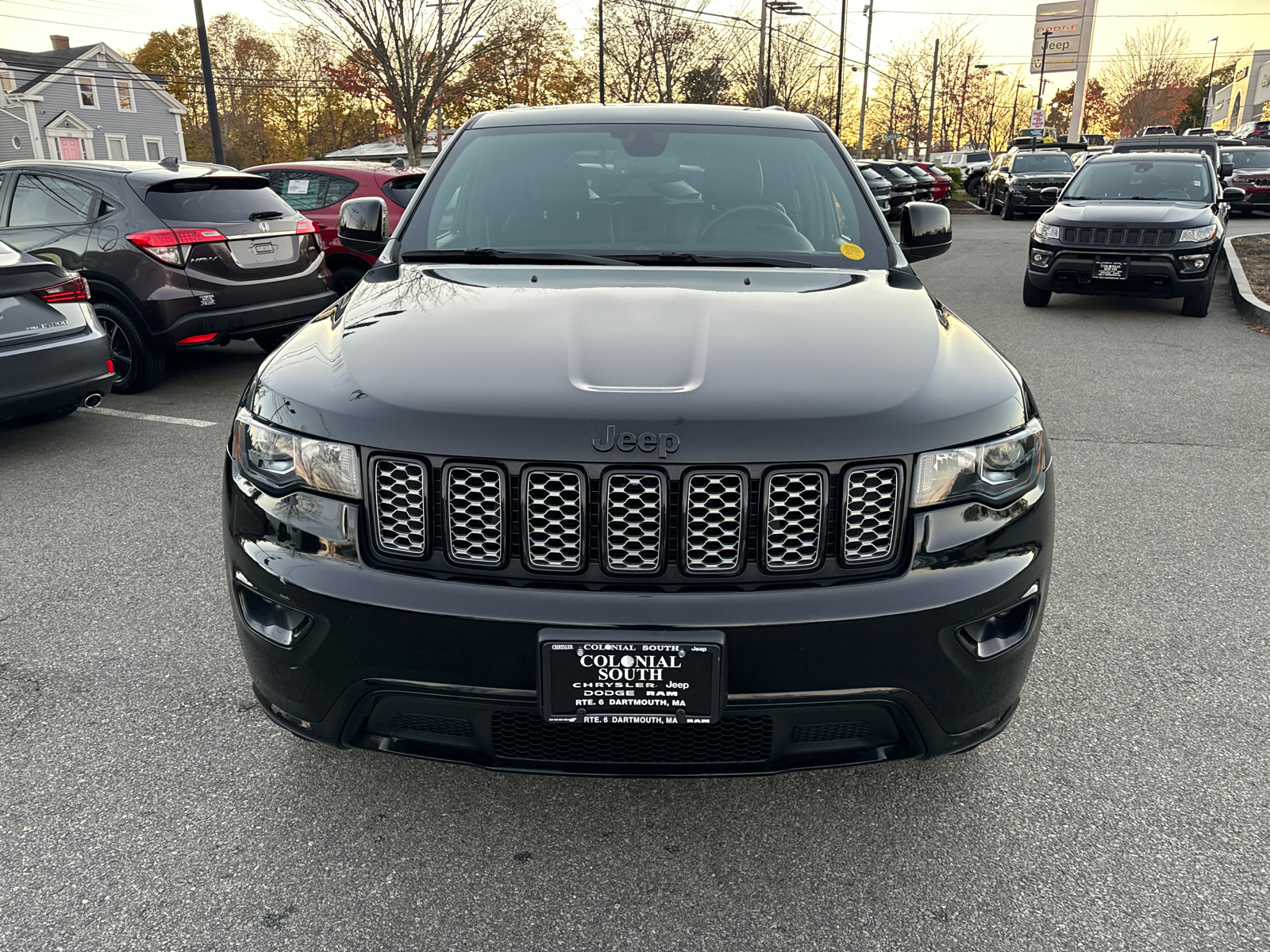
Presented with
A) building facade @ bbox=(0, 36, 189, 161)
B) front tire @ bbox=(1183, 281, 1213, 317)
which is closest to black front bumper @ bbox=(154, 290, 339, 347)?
front tire @ bbox=(1183, 281, 1213, 317)

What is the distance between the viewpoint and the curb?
1007 centimetres

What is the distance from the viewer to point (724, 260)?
305 centimetres

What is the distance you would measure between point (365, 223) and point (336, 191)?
6.75 m

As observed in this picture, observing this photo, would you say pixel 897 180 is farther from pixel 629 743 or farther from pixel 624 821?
pixel 629 743

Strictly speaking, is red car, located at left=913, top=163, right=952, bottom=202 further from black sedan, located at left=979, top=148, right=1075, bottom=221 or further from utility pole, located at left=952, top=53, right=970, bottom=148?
utility pole, located at left=952, top=53, right=970, bottom=148

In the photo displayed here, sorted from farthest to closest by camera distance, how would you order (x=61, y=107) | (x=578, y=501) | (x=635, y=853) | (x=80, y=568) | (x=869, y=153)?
(x=869, y=153), (x=61, y=107), (x=80, y=568), (x=635, y=853), (x=578, y=501)

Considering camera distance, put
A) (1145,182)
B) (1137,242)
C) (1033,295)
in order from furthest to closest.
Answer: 1. (1145,182)
2. (1033,295)
3. (1137,242)

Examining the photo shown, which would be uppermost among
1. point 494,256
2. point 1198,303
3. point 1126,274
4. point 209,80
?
point 209,80

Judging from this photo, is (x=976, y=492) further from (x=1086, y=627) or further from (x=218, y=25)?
(x=218, y=25)

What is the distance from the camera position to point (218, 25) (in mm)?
76625

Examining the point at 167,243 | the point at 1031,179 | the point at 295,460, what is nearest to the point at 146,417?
the point at 167,243

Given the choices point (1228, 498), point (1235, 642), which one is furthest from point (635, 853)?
point (1228, 498)

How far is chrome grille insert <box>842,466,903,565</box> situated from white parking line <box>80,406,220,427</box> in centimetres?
536

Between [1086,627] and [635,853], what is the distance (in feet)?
6.52
